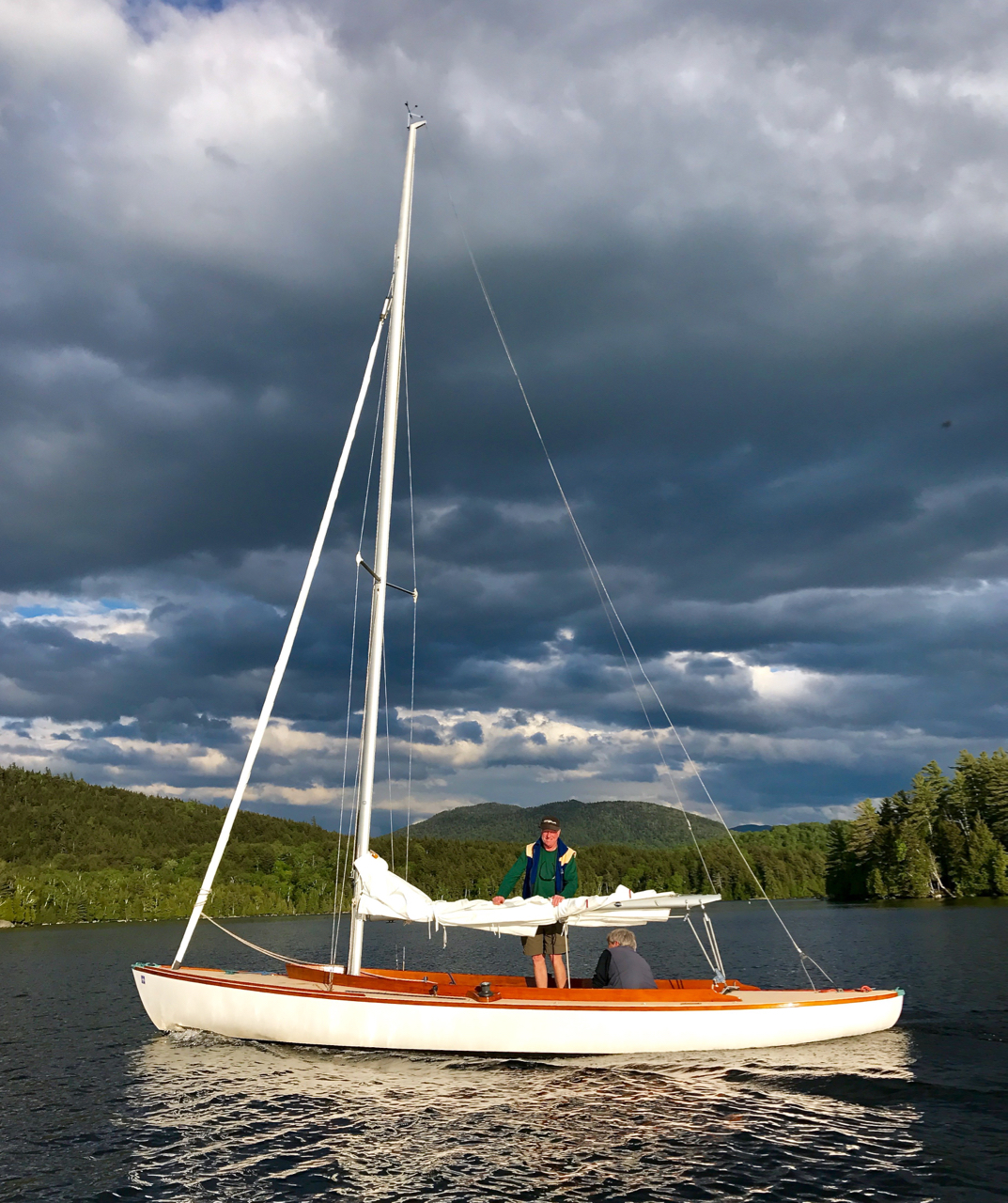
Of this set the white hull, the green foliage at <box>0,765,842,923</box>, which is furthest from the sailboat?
the green foliage at <box>0,765,842,923</box>

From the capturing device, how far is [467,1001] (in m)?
15.2

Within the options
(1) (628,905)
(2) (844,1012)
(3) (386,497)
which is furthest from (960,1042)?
(3) (386,497)

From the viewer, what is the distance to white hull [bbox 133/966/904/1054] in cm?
1516

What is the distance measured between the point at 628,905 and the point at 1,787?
700ft

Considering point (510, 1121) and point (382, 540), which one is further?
point (382, 540)

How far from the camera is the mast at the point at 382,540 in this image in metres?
17.1

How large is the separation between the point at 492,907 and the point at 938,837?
3976 inches

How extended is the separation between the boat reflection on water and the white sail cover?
251 centimetres

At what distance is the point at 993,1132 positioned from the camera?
1220 cm

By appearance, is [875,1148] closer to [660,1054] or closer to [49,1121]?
[660,1054]

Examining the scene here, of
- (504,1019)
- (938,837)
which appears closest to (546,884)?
(504,1019)

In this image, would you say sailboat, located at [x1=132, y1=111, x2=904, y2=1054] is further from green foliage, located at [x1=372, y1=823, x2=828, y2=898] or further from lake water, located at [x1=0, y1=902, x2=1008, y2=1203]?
green foliage, located at [x1=372, y1=823, x2=828, y2=898]

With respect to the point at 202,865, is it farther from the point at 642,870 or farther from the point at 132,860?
the point at 642,870

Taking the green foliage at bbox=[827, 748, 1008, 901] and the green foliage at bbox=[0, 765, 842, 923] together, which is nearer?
the green foliage at bbox=[827, 748, 1008, 901]
